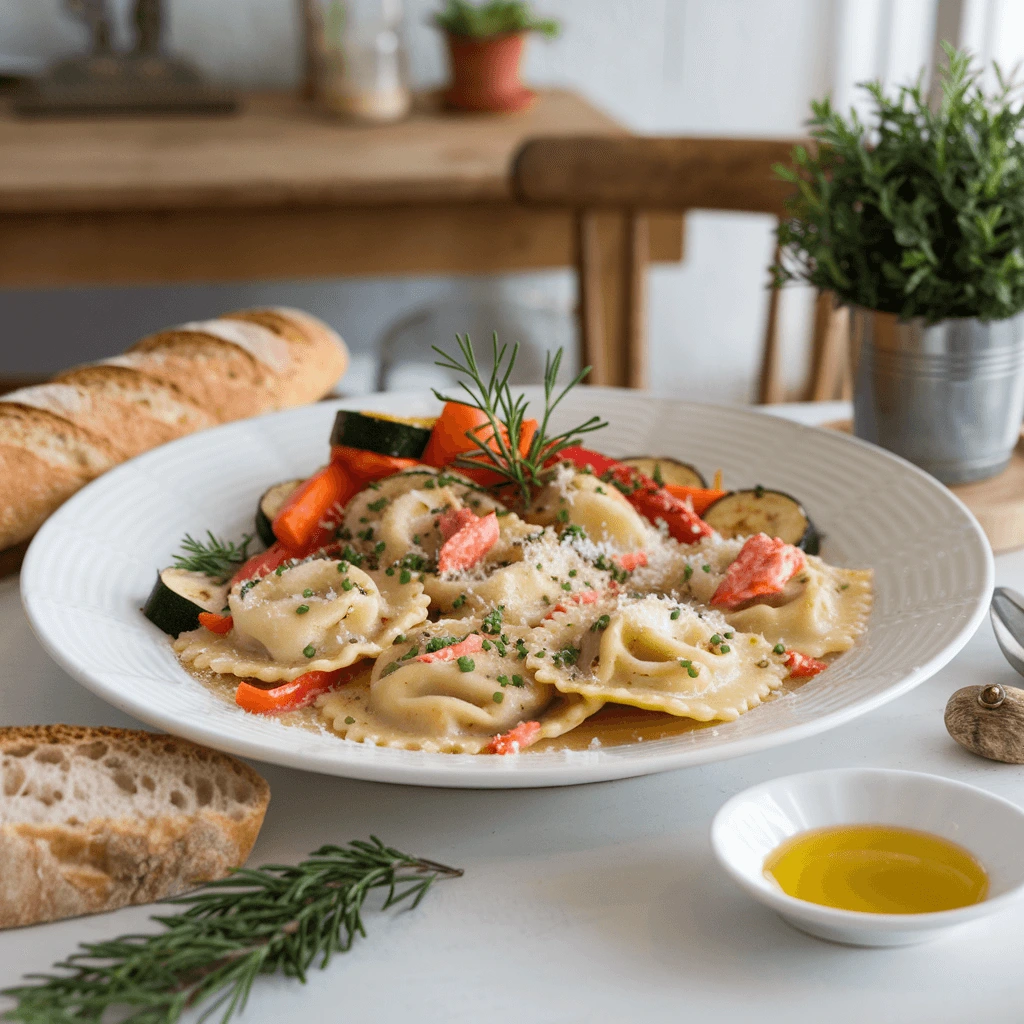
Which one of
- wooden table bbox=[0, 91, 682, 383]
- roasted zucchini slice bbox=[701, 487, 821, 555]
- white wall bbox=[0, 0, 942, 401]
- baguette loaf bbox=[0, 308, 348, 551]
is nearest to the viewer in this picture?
roasted zucchini slice bbox=[701, 487, 821, 555]

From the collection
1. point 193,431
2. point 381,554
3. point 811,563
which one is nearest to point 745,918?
point 811,563

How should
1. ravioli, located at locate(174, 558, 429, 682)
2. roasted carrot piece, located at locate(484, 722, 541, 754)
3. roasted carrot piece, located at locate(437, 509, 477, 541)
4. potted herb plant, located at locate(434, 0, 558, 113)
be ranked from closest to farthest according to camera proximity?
roasted carrot piece, located at locate(484, 722, 541, 754)
ravioli, located at locate(174, 558, 429, 682)
roasted carrot piece, located at locate(437, 509, 477, 541)
potted herb plant, located at locate(434, 0, 558, 113)

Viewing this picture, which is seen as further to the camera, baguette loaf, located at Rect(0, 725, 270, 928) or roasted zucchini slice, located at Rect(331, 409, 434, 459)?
roasted zucchini slice, located at Rect(331, 409, 434, 459)

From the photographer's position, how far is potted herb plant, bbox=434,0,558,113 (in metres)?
6.45

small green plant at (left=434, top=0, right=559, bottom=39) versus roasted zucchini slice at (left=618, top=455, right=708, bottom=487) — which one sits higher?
small green plant at (left=434, top=0, right=559, bottom=39)

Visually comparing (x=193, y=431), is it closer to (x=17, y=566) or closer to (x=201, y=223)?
(x=17, y=566)

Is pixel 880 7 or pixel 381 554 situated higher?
pixel 880 7

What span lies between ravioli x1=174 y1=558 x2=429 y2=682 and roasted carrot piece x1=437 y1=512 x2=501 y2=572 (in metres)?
0.08

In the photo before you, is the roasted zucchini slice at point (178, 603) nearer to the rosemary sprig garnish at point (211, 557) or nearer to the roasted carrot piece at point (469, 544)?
the rosemary sprig garnish at point (211, 557)

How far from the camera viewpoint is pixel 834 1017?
1343 mm

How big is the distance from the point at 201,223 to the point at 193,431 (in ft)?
10.3

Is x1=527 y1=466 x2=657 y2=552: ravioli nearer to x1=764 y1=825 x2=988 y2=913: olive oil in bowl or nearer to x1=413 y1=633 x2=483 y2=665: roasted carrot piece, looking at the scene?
x1=413 y1=633 x2=483 y2=665: roasted carrot piece

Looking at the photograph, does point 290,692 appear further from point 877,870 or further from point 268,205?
point 268,205

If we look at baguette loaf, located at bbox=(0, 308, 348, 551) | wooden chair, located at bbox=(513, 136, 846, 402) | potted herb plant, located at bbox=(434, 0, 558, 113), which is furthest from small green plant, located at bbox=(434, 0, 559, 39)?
baguette loaf, located at bbox=(0, 308, 348, 551)
